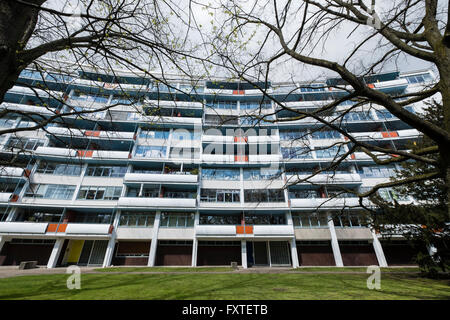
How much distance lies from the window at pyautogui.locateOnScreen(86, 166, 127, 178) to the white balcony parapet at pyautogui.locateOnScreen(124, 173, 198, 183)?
2.24 m

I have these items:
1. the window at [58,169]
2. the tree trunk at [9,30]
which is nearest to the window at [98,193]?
the window at [58,169]

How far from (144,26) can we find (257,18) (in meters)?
2.29

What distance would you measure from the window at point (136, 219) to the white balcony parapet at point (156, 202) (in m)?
1.35

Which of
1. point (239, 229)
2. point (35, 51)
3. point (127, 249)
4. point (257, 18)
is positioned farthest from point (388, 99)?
point (127, 249)

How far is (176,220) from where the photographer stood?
20453 millimetres

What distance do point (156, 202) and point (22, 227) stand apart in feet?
40.4

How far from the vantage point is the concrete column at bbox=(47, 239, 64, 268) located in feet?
57.6

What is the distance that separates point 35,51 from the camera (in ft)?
9.98

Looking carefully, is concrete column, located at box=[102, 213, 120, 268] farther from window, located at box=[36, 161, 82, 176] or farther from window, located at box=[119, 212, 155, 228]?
window, located at box=[36, 161, 82, 176]

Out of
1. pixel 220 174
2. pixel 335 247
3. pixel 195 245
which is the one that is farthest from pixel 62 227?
pixel 335 247

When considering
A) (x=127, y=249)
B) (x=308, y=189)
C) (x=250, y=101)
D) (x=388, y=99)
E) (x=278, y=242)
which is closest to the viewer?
(x=388, y=99)

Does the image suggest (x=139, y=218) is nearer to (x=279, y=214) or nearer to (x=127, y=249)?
(x=127, y=249)

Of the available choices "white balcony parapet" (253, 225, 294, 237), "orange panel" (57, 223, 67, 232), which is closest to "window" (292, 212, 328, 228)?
"white balcony parapet" (253, 225, 294, 237)
